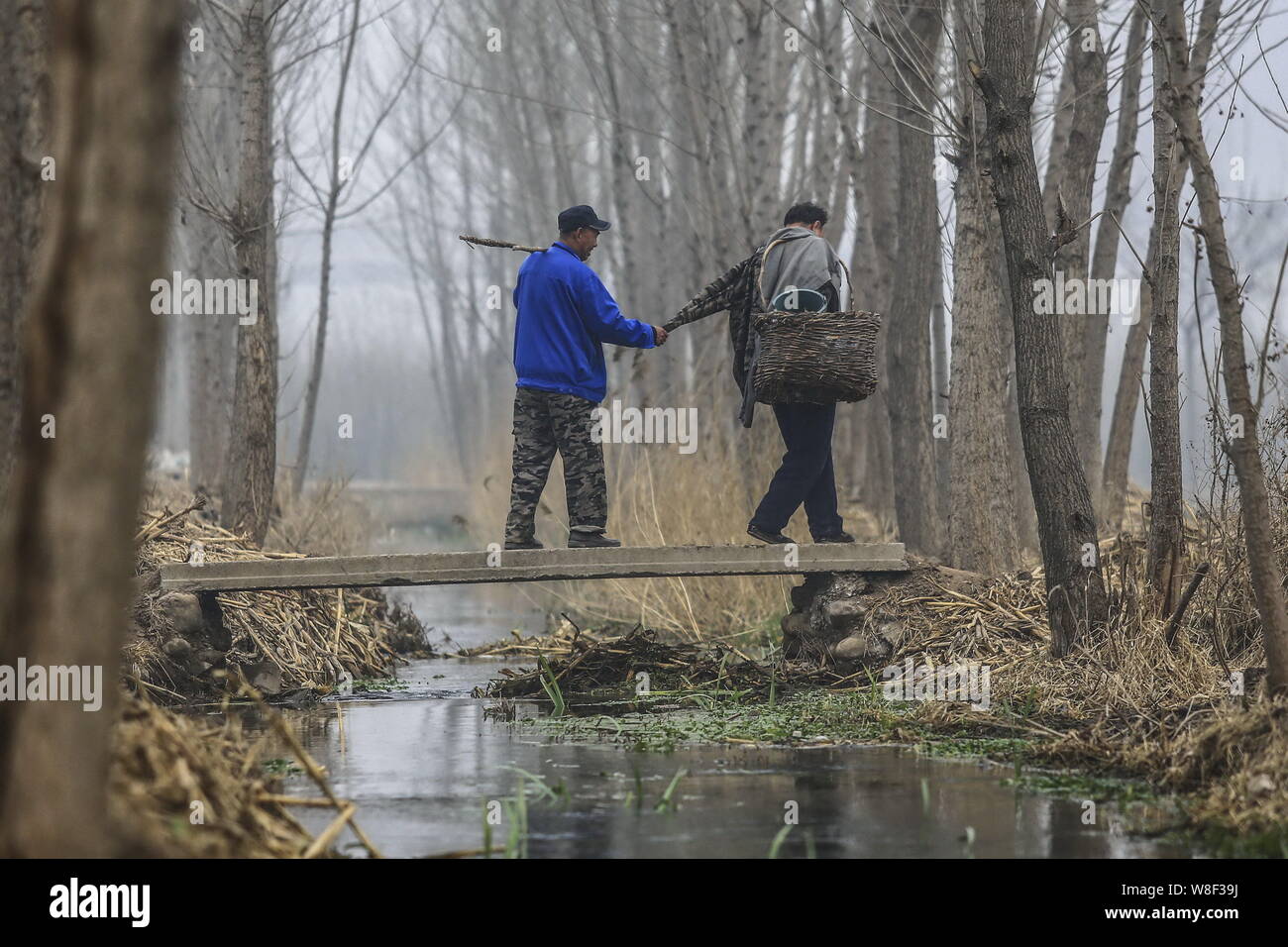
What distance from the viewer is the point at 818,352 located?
8.79 m

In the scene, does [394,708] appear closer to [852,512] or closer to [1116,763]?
[1116,763]

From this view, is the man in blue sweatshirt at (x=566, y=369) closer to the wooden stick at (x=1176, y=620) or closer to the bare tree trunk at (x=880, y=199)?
the wooden stick at (x=1176, y=620)

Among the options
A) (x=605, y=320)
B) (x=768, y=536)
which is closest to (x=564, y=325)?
(x=605, y=320)

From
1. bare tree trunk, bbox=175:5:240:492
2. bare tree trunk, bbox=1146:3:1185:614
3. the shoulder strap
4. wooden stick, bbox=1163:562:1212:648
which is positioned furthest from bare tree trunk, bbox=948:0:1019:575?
bare tree trunk, bbox=175:5:240:492

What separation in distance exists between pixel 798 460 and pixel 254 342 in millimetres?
4582

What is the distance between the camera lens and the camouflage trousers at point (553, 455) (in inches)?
373

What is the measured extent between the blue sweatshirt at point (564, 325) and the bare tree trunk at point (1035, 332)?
2.36 metres

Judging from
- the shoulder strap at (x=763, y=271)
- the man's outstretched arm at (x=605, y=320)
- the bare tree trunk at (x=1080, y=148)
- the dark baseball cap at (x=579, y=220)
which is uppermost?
the bare tree trunk at (x=1080, y=148)

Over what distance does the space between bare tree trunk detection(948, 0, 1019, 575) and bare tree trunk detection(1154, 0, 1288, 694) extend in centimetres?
385

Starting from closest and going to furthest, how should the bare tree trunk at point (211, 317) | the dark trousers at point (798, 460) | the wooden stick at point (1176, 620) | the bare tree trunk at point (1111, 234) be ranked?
1. the wooden stick at point (1176, 620)
2. the dark trousers at point (798, 460)
3. the bare tree trunk at point (1111, 234)
4. the bare tree trunk at point (211, 317)

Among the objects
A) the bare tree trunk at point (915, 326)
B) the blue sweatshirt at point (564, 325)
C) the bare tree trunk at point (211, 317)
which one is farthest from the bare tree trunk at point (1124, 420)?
the bare tree trunk at point (211, 317)
